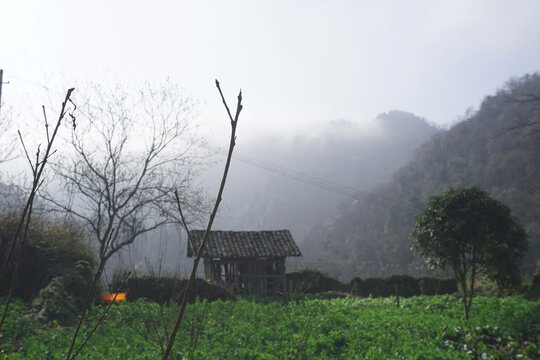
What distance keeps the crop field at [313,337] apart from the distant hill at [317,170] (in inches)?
2891

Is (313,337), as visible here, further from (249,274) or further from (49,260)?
(249,274)

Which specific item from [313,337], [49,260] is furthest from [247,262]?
[313,337]

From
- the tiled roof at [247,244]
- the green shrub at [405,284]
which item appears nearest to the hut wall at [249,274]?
the tiled roof at [247,244]

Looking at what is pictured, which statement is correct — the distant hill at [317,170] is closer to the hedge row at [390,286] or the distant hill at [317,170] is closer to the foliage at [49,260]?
the hedge row at [390,286]

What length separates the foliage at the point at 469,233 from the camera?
985cm

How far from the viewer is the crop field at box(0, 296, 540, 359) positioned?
6.45 m

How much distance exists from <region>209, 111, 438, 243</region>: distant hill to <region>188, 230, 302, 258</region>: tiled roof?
5949 cm

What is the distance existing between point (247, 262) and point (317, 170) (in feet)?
317

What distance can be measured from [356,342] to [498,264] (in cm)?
550

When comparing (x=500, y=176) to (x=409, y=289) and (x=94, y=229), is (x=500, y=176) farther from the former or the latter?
(x=94, y=229)

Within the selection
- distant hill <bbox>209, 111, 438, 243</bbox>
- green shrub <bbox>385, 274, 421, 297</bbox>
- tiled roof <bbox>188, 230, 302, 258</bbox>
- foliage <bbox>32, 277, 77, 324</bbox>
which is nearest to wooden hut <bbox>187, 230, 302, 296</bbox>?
tiled roof <bbox>188, 230, 302, 258</bbox>

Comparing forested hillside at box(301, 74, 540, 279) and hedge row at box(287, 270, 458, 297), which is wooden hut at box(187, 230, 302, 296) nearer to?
hedge row at box(287, 270, 458, 297)

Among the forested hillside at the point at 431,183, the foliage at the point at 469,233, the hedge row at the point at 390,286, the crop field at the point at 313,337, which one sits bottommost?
the crop field at the point at 313,337

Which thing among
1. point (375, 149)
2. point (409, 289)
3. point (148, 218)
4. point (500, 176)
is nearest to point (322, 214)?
point (375, 149)
